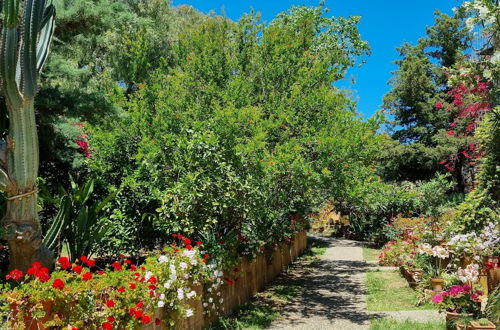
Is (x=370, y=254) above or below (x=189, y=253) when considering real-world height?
below

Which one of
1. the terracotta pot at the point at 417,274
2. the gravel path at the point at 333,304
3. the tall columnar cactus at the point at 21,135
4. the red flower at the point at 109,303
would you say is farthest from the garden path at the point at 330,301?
the tall columnar cactus at the point at 21,135

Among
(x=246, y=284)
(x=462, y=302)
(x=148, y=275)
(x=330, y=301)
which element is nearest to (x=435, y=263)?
(x=330, y=301)

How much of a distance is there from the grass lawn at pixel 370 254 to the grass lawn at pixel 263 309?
5.31 m

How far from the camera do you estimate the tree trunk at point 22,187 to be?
4910 millimetres

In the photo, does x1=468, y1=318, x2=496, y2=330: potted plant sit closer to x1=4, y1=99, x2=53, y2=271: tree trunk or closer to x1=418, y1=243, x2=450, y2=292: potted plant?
x1=418, y1=243, x2=450, y2=292: potted plant

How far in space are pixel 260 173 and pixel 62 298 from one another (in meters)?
4.05

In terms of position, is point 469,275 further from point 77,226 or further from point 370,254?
point 370,254

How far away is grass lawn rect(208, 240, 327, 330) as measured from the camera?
659 centimetres

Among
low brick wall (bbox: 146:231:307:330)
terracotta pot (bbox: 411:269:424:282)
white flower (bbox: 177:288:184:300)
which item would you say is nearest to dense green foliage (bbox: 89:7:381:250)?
low brick wall (bbox: 146:231:307:330)

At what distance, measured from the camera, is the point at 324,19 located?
1973cm

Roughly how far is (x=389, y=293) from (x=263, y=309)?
2.98 metres

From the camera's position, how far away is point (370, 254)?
1659 centimetres

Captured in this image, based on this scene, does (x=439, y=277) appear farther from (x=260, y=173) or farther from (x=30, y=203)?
(x=30, y=203)

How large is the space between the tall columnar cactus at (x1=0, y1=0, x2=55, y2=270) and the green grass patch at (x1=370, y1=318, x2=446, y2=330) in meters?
4.86
